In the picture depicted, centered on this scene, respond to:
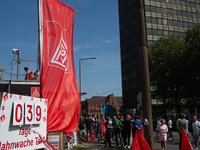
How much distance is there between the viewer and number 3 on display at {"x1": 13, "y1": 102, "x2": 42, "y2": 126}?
4.04 m

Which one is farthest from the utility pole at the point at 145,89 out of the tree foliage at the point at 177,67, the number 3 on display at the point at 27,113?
the tree foliage at the point at 177,67

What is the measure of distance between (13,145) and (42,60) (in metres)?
2.49

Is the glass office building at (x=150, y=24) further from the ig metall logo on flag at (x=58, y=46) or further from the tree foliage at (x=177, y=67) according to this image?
the ig metall logo on flag at (x=58, y=46)

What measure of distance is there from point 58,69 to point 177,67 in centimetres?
3029

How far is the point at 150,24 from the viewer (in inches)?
2317

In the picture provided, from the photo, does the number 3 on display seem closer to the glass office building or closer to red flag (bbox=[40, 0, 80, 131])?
red flag (bbox=[40, 0, 80, 131])

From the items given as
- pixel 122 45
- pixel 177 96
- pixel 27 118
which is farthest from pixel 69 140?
pixel 122 45

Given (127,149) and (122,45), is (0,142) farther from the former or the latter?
(122,45)

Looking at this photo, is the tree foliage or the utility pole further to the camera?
the tree foliage

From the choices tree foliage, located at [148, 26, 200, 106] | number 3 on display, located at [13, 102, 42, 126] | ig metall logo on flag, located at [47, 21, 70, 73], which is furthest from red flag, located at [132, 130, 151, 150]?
tree foliage, located at [148, 26, 200, 106]

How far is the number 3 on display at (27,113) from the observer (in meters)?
4.04

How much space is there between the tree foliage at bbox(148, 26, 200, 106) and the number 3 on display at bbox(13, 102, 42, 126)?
90.0ft

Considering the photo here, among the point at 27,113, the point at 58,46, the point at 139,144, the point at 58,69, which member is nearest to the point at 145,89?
the point at 139,144

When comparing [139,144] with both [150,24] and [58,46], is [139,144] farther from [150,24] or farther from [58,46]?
[150,24]
